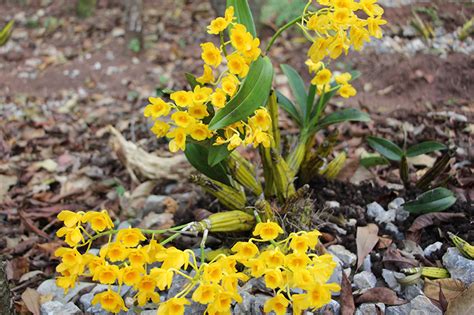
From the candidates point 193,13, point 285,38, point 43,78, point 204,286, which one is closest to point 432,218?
point 204,286

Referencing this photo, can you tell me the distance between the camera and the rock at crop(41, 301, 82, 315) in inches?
74.3

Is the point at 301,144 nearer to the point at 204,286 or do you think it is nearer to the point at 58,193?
the point at 204,286

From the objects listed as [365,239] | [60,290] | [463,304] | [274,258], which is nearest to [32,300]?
[60,290]

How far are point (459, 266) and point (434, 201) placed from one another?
11.7 inches

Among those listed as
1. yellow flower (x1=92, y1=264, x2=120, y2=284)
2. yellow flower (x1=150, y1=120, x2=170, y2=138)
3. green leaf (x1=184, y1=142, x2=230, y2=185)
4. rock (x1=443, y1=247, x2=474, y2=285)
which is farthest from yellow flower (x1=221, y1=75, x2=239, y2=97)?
rock (x1=443, y1=247, x2=474, y2=285)

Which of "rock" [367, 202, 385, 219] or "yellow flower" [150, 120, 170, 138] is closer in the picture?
"yellow flower" [150, 120, 170, 138]

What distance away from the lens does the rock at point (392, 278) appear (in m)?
1.87

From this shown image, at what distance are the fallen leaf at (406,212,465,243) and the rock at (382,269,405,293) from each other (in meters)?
0.23

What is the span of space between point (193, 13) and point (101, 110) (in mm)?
2039

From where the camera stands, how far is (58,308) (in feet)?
6.27

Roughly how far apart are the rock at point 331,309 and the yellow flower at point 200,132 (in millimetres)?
642

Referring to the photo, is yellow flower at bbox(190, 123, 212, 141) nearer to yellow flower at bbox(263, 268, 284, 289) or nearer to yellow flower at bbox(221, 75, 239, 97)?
yellow flower at bbox(221, 75, 239, 97)

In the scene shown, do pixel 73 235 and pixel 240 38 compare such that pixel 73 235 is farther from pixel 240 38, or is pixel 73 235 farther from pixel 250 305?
pixel 240 38

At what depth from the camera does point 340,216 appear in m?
2.19
